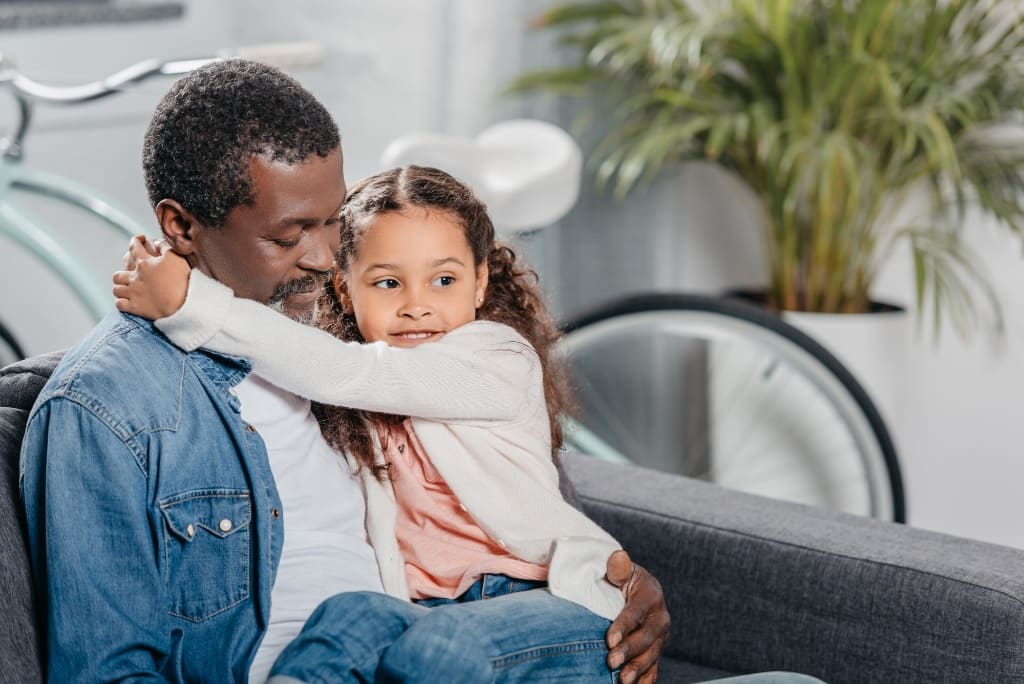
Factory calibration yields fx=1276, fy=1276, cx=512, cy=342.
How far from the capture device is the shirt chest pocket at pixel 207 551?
39.2 inches

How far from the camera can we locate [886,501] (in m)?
2.10

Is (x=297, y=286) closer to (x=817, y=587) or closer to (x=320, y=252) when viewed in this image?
(x=320, y=252)

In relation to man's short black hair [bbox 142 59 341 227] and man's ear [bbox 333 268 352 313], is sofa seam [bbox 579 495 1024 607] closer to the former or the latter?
man's ear [bbox 333 268 352 313]

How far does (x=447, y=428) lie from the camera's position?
3.92 ft

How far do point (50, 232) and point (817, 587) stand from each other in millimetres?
1103

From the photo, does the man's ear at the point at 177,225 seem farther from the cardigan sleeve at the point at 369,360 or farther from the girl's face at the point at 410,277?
the girl's face at the point at 410,277

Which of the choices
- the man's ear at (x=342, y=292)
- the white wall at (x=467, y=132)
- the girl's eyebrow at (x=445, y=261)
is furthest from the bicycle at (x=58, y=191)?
the girl's eyebrow at (x=445, y=261)

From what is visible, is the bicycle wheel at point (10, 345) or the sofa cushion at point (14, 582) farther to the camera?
the bicycle wheel at point (10, 345)

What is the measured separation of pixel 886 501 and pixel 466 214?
1160 mm

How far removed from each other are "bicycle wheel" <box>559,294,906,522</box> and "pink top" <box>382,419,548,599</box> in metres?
0.30

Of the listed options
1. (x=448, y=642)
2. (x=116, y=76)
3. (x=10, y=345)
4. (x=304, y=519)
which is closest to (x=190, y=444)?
(x=304, y=519)

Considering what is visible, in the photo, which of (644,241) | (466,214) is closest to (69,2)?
(644,241)

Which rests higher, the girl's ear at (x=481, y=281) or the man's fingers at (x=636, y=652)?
the girl's ear at (x=481, y=281)

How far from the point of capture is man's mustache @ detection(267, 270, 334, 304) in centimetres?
104
